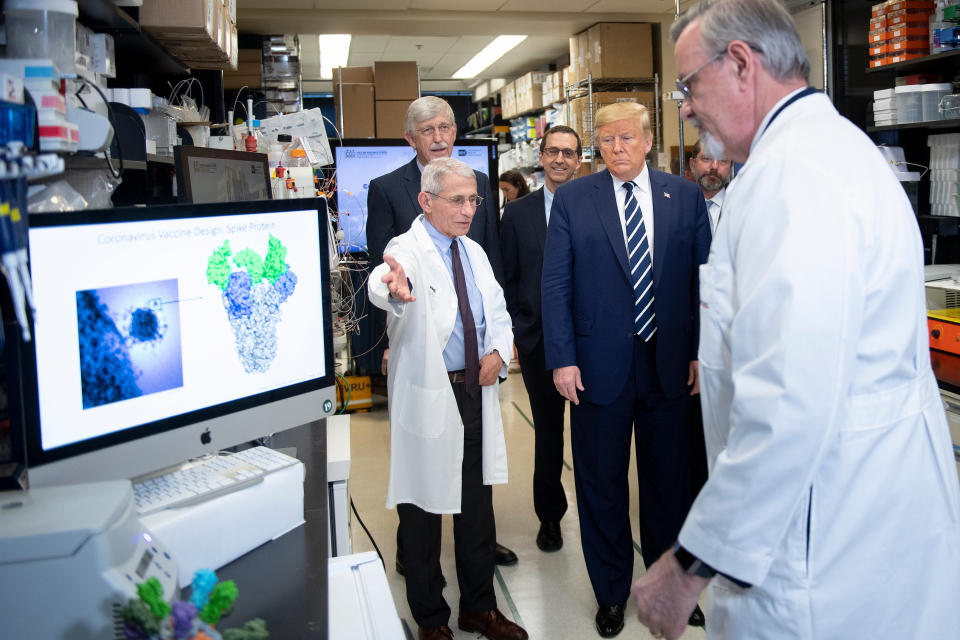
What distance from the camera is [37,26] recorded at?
128 centimetres

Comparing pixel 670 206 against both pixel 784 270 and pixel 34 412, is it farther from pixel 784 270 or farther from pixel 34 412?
pixel 34 412

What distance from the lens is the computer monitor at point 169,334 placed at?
41.8 inches

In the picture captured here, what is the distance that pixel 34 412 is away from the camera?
103 centimetres

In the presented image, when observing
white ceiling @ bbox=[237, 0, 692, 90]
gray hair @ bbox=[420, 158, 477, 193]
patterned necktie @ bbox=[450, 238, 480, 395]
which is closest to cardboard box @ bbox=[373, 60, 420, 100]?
white ceiling @ bbox=[237, 0, 692, 90]

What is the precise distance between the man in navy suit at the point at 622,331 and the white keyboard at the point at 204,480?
47.1 inches

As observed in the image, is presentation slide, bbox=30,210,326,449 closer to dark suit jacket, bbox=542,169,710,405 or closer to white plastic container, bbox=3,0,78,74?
white plastic container, bbox=3,0,78,74

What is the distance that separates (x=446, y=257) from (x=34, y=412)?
1.37 metres

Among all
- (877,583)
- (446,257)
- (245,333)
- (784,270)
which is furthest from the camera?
(446,257)

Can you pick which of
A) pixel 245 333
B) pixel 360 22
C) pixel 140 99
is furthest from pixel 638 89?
pixel 245 333

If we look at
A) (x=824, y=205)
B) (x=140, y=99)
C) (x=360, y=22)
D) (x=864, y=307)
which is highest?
(x=360, y=22)

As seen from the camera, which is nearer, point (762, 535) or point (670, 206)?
Answer: point (762, 535)

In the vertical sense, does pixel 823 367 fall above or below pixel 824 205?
below

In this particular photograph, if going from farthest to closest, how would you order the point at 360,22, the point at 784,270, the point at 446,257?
the point at 360,22, the point at 446,257, the point at 784,270

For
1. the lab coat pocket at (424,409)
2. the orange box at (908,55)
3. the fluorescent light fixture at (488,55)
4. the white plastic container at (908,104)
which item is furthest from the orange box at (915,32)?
the fluorescent light fixture at (488,55)
